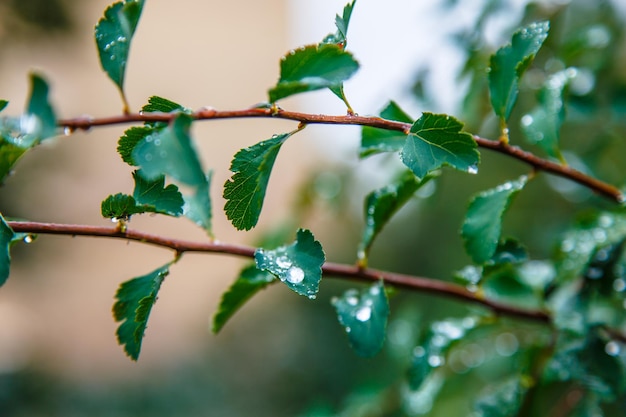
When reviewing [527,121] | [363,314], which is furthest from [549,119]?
[363,314]

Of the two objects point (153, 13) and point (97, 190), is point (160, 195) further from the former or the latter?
point (153, 13)

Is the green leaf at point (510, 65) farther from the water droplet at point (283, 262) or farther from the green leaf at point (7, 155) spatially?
the green leaf at point (7, 155)

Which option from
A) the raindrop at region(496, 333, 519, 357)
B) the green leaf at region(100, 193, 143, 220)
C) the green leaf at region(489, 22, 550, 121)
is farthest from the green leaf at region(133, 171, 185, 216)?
the raindrop at region(496, 333, 519, 357)

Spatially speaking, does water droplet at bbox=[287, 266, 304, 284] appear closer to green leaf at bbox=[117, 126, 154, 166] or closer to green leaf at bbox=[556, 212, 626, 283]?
green leaf at bbox=[117, 126, 154, 166]

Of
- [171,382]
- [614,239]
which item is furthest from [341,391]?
[614,239]

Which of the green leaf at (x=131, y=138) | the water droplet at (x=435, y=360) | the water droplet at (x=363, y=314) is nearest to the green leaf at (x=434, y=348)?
the water droplet at (x=435, y=360)
